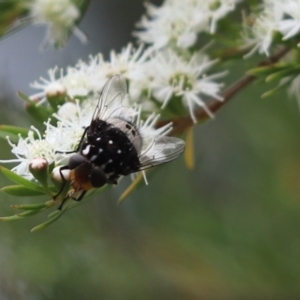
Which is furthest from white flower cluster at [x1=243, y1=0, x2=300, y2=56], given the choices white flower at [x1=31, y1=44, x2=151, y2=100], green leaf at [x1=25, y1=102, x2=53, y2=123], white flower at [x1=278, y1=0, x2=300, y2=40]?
green leaf at [x1=25, y1=102, x2=53, y2=123]

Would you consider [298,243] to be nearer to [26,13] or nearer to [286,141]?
[286,141]

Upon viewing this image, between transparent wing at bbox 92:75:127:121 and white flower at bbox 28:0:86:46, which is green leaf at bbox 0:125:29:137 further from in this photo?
white flower at bbox 28:0:86:46

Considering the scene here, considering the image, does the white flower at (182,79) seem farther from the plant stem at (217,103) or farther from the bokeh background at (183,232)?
the bokeh background at (183,232)

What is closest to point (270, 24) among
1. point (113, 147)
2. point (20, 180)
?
point (113, 147)

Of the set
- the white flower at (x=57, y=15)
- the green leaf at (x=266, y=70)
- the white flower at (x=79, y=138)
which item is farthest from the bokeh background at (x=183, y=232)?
the green leaf at (x=266, y=70)

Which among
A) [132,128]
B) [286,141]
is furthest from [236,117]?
[132,128]
